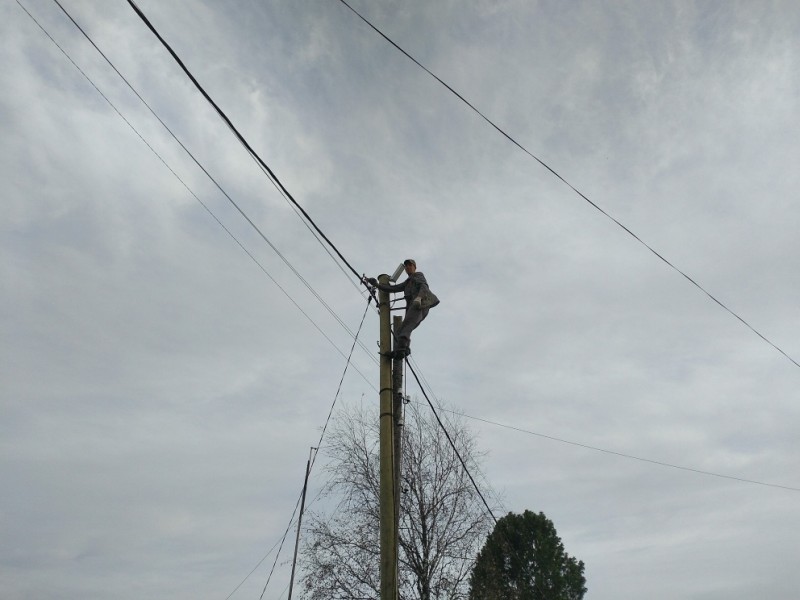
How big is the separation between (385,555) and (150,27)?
16.4 ft

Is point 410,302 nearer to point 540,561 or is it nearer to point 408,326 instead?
point 408,326

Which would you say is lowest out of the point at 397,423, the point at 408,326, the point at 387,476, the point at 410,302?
the point at 387,476

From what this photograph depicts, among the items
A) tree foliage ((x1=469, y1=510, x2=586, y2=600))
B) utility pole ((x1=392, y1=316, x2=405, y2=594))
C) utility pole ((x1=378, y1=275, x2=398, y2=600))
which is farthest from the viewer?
tree foliage ((x1=469, y1=510, x2=586, y2=600))

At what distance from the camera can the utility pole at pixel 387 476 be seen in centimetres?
579

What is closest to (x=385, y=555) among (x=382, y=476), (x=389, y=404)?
(x=382, y=476)

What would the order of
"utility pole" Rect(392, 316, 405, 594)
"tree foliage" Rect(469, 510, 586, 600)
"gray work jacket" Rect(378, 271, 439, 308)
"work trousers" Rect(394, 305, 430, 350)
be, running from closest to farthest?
"utility pole" Rect(392, 316, 405, 594) → "work trousers" Rect(394, 305, 430, 350) → "gray work jacket" Rect(378, 271, 439, 308) → "tree foliage" Rect(469, 510, 586, 600)

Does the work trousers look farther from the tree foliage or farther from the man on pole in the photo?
the tree foliage

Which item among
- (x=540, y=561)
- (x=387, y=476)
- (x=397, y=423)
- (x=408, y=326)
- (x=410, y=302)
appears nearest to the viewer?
(x=387, y=476)

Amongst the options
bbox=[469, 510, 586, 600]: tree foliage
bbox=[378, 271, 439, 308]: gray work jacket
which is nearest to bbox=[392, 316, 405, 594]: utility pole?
bbox=[378, 271, 439, 308]: gray work jacket

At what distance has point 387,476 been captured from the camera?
621 cm

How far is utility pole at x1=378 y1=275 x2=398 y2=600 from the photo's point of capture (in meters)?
5.79

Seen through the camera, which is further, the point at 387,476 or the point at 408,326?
the point at 408,326

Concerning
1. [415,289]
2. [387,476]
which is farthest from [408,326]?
[387,476]

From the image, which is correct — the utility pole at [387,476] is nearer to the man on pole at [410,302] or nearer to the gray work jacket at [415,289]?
the man on pole at [410,302]
